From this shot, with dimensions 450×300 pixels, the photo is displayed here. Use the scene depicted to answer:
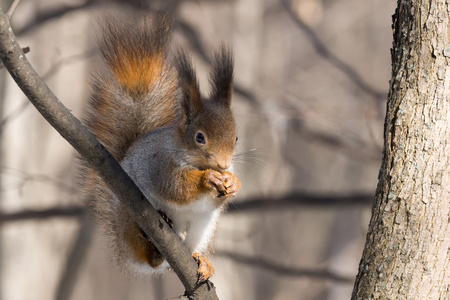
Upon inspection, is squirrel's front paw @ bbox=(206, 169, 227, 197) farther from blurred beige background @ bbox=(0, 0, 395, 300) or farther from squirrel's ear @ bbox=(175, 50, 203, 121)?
blurred beige background @ bbox=(0, 0, 395, 300)

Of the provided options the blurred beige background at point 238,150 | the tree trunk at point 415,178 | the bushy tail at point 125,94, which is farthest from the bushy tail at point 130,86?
the blurred beige background at point 238,150

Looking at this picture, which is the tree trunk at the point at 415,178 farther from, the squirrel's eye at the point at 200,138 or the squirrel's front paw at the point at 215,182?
the squirrel's eye at the point at 200,138

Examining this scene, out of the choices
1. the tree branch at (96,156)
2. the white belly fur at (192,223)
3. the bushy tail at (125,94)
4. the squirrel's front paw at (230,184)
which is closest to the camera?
the tree branch at (96,156)

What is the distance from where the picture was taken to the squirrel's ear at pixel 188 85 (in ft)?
6.57

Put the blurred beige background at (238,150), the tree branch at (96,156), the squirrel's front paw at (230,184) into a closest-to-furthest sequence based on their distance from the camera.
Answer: the tree branch at (96,156), the squirrel's front paw at (230,184), the blurred beige background at (238,150)

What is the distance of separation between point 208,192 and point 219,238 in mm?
3093

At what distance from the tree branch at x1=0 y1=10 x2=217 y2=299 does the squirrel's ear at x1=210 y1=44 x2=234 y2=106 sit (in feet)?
1.90

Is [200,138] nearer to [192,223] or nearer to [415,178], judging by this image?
[192,223]

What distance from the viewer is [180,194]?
201cm

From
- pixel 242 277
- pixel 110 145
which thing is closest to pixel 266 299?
pixel 242 277

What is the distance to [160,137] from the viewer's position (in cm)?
223

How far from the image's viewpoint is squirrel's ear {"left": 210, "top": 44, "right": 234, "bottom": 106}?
2080mm

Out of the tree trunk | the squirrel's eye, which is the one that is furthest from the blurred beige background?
the tree trunk

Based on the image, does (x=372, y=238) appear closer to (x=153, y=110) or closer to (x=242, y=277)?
(x=153, y=110)
